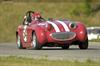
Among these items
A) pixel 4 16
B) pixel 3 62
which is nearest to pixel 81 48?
pixel 3 62

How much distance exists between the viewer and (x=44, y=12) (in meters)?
61.0

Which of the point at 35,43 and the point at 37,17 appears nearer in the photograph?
the point at 35,43

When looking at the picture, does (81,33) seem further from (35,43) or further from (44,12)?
(44,12)

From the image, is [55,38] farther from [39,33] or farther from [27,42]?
[27,42]

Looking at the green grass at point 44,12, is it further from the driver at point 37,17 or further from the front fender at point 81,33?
the front fender at point 81,33

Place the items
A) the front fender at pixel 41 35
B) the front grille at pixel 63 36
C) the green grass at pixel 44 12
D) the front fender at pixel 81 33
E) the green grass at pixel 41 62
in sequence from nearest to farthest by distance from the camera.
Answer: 1. the green grass at pixel 41 62
2. the front grille at pixel 63 36
3. the front fender at pixel 41 35
4. the front fender at pixel 81 33
5. the green grass at pixel 44 12

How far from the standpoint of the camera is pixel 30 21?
24625mm

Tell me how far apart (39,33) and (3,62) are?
20.8 feet

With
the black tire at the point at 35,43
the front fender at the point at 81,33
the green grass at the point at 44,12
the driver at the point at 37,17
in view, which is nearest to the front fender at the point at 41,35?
the black tire at the point at 35,43

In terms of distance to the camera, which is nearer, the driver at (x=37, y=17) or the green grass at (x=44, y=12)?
the driver at (x=37, y=17)

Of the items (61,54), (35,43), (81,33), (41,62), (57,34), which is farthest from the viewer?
(35,43)

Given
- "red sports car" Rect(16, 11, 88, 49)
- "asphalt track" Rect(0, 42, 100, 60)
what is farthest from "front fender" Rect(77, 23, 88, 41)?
"asphalt track" Rect(0, 42, 100, 60)

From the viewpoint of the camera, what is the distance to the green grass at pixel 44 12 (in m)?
56.0

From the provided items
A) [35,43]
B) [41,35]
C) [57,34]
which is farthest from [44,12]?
[57,34]
